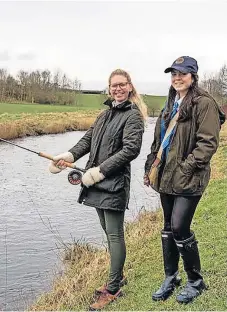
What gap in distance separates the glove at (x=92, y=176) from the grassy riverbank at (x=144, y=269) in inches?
50.7

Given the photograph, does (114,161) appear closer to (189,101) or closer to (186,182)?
(186,182)

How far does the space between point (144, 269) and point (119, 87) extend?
2.44 metres

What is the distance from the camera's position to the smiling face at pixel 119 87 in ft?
16.2

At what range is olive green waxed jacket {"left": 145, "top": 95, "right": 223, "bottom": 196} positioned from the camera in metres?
4.32

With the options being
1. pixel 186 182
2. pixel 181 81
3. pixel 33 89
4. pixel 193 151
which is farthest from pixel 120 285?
pixel 33 89

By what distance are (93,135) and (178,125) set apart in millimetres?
1007

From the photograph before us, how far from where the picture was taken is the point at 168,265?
16.1 feet

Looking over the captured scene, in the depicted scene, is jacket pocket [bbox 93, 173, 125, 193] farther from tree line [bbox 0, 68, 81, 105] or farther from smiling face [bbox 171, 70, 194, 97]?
tree line [bbox 0, 68, 81, 105]

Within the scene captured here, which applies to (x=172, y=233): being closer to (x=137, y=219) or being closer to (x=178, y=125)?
(x=178, y=125)

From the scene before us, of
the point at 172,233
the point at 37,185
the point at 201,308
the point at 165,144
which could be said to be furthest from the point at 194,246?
the point at 37,185

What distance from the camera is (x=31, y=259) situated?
A: 8.29m

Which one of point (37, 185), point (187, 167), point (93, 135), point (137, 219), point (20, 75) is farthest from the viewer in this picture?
point (20, 75)

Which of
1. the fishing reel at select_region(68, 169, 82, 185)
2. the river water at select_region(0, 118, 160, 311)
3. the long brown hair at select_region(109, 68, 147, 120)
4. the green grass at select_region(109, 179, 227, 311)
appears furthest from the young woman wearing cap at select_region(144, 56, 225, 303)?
the river water at select_region(0, 118, 160, 311)

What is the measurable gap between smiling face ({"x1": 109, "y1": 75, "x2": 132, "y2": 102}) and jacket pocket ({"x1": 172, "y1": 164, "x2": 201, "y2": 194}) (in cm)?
98
